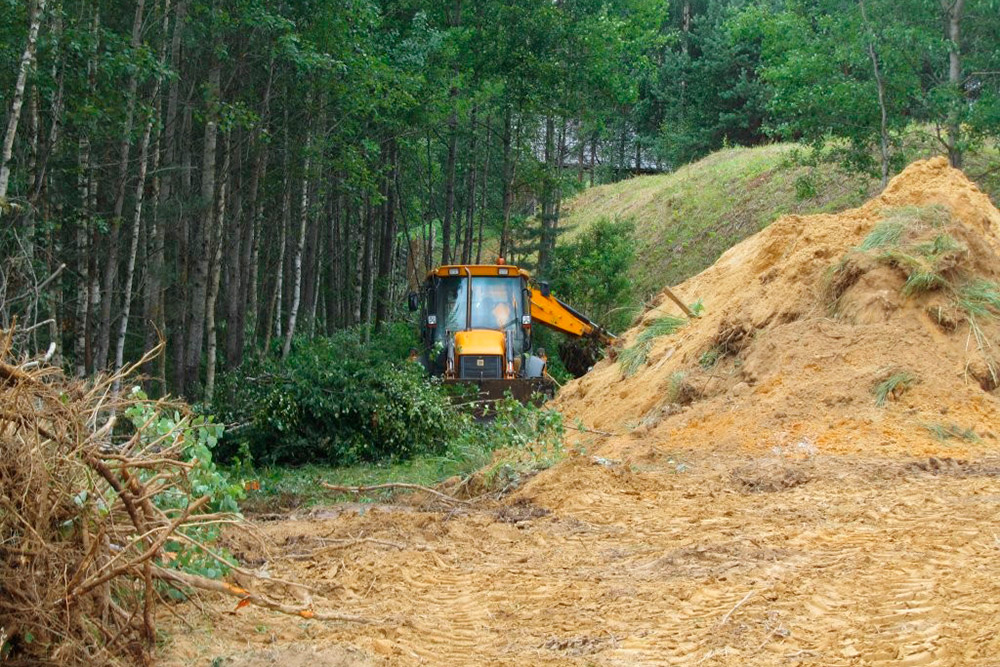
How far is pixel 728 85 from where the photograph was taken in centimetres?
4831

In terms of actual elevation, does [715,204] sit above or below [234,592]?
above

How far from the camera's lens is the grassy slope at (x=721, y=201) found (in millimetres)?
33438

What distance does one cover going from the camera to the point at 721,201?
3878cm

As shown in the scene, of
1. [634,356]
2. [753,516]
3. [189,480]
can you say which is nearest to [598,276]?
[634,356]

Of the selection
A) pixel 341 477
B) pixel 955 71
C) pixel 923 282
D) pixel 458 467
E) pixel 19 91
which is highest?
pixel 955 71

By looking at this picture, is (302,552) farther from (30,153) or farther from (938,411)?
(30,153)

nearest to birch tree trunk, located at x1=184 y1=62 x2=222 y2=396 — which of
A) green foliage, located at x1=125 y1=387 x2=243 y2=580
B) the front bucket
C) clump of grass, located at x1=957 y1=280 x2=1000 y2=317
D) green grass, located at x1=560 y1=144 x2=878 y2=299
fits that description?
the front bucket

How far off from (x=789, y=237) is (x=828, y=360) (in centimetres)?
474

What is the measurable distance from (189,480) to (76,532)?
40.0 inches

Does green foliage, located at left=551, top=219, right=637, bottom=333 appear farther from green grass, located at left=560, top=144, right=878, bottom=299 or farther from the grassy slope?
the grassy slope

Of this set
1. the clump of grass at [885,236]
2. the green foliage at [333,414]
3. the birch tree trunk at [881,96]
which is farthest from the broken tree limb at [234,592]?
the birch tree trunk at [881,96]

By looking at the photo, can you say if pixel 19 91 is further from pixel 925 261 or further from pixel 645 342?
pixel 925 261

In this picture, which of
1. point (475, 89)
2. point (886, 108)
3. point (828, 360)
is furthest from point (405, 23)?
point (828, 360)

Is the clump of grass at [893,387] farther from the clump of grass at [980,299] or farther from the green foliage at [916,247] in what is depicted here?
the green foliage at [916,247]
